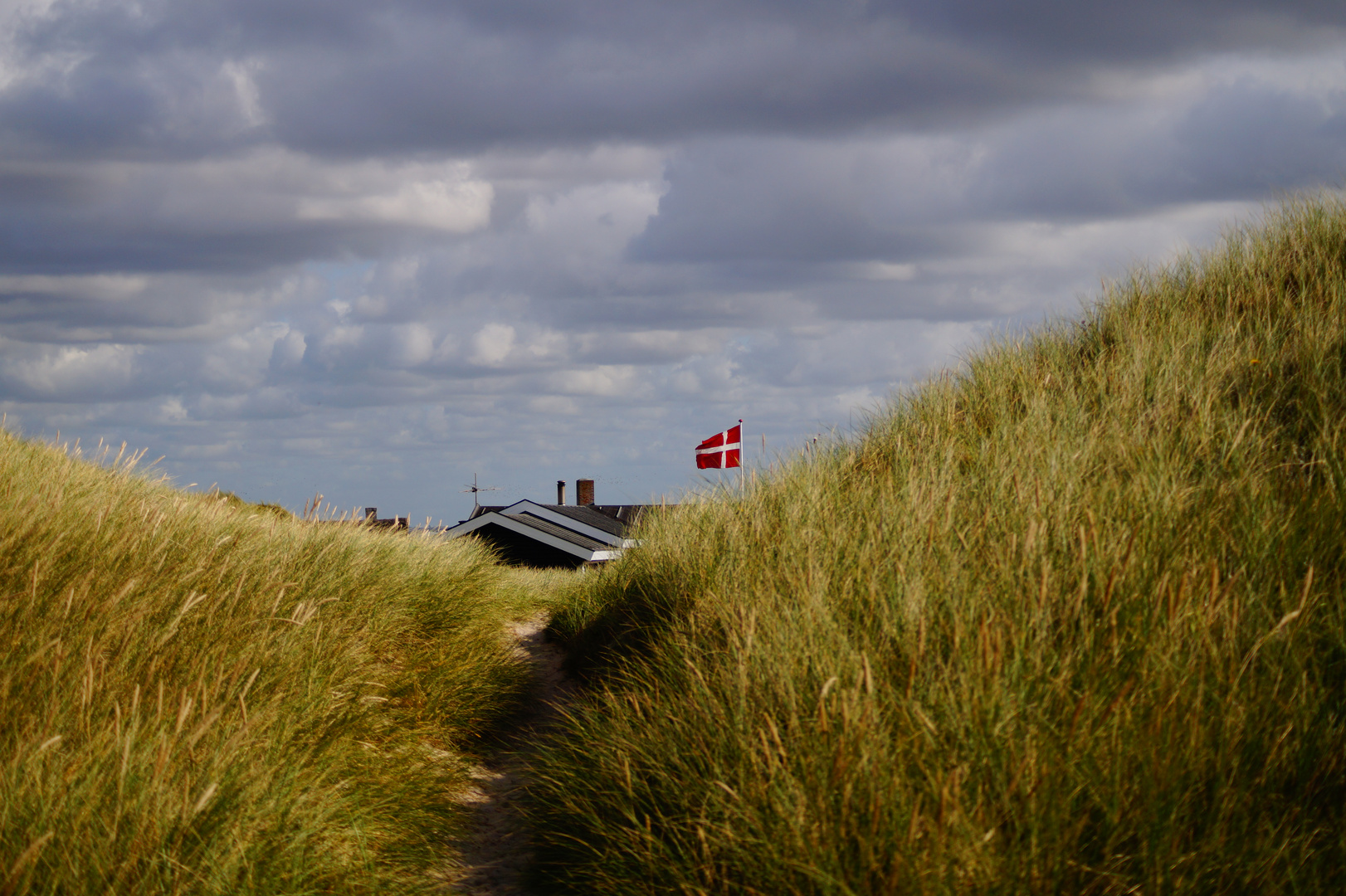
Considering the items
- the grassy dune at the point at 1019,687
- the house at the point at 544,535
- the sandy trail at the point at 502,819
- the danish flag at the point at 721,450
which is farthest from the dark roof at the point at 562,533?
the grassy dune at the point at 1019,687

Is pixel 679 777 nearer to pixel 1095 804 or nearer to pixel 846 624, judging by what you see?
pixel 846 624

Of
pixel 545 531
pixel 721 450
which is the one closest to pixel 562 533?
pixel 545 531

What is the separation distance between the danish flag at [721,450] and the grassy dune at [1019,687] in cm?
865

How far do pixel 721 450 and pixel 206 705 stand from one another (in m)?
12.2

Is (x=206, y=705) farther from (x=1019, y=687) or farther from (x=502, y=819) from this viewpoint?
(x=1019, y=687)

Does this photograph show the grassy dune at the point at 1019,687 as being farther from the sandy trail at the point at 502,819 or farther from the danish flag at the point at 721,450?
the danish flag at the point at 721,450

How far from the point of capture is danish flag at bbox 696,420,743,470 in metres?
14.7

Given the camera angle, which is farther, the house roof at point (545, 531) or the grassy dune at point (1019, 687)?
the house roof at point (545, 531)

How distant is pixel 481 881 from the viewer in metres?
4.15

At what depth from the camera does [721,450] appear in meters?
14.9

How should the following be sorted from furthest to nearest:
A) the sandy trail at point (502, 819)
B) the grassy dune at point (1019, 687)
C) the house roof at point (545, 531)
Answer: the house roof at point (545, 531), the sandy trail at point (502, 819), the grassy dune at point (1019, 687)

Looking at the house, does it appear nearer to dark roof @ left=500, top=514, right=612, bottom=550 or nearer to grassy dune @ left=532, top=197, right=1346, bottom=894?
dark roof @ left=500, top=514, right=612, bottom=550

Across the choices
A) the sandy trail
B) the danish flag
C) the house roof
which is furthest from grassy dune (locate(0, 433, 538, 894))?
the house roof

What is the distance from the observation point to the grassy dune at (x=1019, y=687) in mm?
2576
